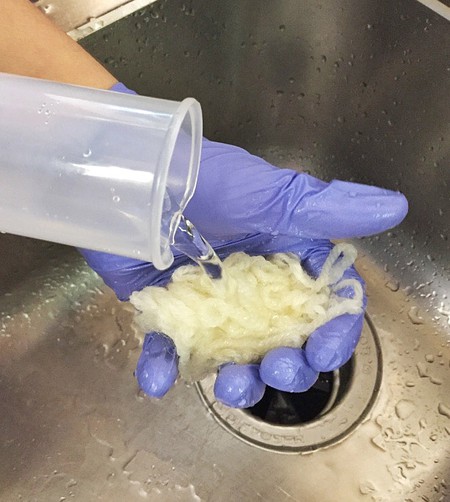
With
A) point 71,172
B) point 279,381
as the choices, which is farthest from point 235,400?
point 71,172

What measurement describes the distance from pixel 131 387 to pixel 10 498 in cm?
25

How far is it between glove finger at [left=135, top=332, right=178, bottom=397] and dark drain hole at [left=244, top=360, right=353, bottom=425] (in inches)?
8.7

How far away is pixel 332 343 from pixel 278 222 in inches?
6.7

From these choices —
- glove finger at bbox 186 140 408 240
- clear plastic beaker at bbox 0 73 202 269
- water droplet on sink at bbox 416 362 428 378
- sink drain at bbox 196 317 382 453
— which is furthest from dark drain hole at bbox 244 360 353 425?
clear plastic beaker at bbox 0 73 202 269

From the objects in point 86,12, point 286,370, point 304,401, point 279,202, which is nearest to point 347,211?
point 279,202

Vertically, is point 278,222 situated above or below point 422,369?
above

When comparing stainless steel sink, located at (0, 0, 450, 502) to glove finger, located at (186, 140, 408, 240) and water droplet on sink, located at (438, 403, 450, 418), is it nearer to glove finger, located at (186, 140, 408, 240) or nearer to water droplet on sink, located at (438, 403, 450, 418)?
water droplet on sink, located at (438, 403, 450, 418)

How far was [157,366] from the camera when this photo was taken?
2.75 feet

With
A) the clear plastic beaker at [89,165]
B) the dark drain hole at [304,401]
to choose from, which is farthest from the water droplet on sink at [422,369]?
the clear plastic beaker at [89,165]

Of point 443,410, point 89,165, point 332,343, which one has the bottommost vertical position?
point 443,410

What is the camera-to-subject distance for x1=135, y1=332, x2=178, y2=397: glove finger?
2.73 feet

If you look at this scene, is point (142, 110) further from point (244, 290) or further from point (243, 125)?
point (243, 125)

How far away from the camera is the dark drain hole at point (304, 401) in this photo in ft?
3.31

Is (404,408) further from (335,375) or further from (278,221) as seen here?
(278,221)
